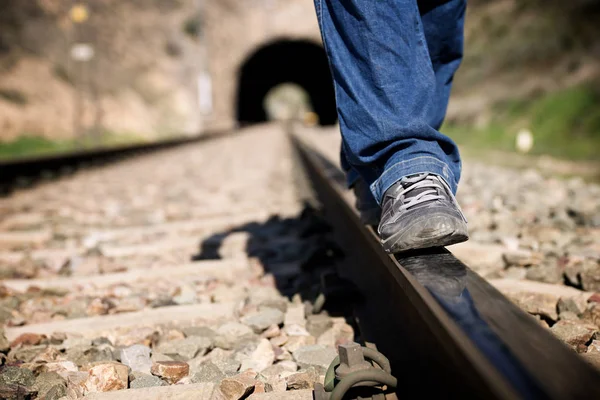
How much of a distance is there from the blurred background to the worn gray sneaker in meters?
4.91

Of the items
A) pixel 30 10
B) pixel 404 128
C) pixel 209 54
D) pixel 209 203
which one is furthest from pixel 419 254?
pixel 209 54

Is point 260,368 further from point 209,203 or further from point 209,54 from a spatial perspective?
point 209,54

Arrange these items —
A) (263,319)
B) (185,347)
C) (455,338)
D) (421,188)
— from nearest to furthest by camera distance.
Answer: (455,338) < (421,188) < (185,347) < (263,319)

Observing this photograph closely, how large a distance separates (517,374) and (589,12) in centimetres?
1054

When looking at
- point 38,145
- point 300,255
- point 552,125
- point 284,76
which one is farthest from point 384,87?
point 284,76

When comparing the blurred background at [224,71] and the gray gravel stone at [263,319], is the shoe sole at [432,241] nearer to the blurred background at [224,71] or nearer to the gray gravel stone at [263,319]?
the gray gravel stone at [263,319]

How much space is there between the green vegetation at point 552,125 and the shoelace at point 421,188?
18.0 feet

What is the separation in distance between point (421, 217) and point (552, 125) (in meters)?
7.35

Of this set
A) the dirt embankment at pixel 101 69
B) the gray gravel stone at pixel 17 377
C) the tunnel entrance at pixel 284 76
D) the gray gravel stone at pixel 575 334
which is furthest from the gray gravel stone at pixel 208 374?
the tunnel entrance at pixel 284 76

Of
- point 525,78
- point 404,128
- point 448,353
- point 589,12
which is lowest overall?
point 448,353

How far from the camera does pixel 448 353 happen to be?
2.68 feet

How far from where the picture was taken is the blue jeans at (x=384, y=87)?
1.34 metres

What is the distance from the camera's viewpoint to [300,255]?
231 centimetres

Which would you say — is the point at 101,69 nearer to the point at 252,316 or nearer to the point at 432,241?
the point at 252,316
